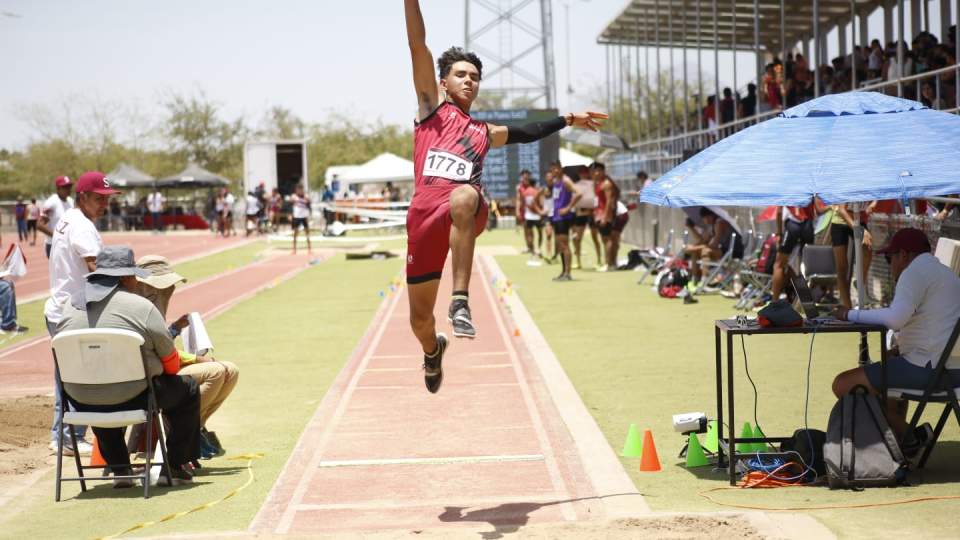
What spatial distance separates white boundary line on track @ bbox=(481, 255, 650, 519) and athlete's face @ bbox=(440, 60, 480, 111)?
2456 millimetres

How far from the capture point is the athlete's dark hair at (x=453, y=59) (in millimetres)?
7246

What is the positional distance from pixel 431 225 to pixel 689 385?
17.1ft

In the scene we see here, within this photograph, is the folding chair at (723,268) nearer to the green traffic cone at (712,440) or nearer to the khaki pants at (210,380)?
the green traffic cone at (712,440)

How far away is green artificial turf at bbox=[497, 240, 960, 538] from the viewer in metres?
6.93

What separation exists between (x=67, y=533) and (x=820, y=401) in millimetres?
6196

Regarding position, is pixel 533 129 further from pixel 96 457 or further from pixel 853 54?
pixel 853 54

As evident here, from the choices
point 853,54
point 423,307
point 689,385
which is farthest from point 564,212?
point 423,307

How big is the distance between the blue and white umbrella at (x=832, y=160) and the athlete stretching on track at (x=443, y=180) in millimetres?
1389

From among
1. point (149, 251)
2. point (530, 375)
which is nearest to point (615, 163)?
point (149, 251)

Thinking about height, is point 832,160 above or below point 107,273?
above

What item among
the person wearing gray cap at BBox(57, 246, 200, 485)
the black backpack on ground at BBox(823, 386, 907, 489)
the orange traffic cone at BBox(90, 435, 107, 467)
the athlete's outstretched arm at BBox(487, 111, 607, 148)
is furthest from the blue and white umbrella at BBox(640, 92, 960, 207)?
the orange traffic cone at BBox(90, 435, 107, 467)

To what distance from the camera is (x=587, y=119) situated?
7.94 meters

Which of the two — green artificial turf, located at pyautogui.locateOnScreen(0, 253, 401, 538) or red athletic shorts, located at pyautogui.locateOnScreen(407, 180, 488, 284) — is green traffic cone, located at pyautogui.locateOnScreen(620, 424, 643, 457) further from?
green artificial turf, located at pyautogui.locateOnScreen(0, 253, 401, 538)

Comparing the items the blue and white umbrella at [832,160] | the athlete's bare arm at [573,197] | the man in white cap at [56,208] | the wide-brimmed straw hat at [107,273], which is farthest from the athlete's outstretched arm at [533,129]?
the athlete's bare arm at [573,197]
